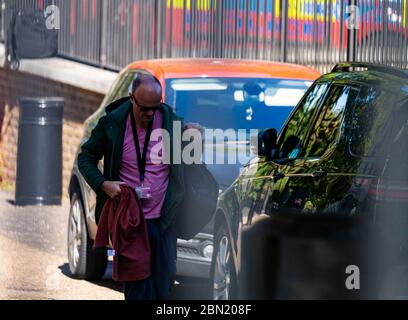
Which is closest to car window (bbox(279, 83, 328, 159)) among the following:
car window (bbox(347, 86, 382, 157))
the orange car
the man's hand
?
car window (bbox(347, 86, 382, 157))

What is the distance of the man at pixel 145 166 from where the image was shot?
7832 millimetres

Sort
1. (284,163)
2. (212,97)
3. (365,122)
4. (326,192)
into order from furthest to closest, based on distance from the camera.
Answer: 1. (212,97)
2. (284,163)
3. (365,122)
4. (326,192)

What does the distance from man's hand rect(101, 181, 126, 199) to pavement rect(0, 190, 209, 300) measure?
2.66m

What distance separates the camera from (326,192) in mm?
7129

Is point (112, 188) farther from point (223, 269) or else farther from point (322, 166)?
point (223, 269)

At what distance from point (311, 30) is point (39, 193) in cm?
411

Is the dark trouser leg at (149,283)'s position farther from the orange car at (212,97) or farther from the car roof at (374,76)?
the orange car at (212,97)

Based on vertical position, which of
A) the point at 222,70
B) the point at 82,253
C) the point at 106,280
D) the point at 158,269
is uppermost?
the point at 222,70

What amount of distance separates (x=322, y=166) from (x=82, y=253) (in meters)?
4.61

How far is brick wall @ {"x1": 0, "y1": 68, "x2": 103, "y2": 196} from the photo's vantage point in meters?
17.2

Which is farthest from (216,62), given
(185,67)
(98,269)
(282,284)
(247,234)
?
(282,284)

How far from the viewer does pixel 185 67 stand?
11.5 m

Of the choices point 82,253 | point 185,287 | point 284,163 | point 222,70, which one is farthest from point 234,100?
point 284,163

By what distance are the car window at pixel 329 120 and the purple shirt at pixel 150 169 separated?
803 millimetres
